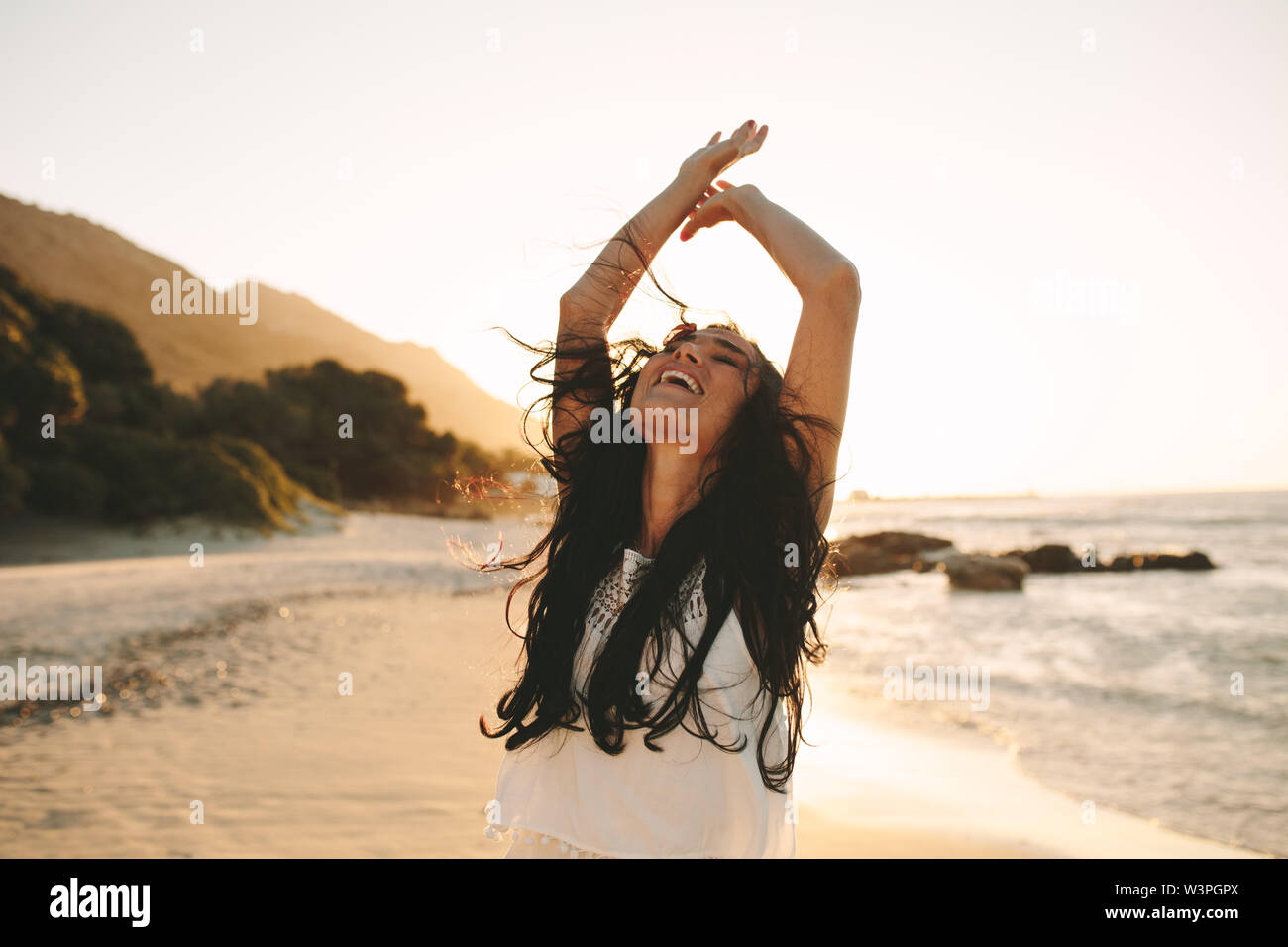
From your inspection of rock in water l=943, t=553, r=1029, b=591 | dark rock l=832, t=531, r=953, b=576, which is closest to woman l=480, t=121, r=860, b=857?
rock in water l=943, t=553, r=1029, b=591

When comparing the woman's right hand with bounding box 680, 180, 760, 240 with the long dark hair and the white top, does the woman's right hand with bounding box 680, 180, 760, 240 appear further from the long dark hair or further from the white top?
the white top

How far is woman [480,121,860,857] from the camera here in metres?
1.70

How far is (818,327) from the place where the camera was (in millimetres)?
1876

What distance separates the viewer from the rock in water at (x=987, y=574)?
19562mm

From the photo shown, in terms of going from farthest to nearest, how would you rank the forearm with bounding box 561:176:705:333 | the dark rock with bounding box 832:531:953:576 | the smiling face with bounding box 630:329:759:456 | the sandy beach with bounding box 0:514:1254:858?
the dark rock with bounding box 832:531:953:576
the sandy beach with bounding box 0:514:1254:858
the forearm with bounding box 561:176:705:333
the smiling face with bounding box 630:329:759:456

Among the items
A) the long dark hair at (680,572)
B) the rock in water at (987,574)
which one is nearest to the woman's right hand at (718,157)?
the long dark hair at (680,572)

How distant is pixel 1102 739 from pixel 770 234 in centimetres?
761

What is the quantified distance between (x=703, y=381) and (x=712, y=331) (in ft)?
0.60

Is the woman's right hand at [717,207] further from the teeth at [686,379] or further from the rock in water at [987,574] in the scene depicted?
the rock in water at [987,574]

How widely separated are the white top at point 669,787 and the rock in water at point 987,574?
19397 mm

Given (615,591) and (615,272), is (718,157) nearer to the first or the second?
(615,272)

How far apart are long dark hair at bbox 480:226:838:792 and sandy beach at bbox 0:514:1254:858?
13.0 inches

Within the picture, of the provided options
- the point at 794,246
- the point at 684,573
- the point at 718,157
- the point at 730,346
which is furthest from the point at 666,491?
the point at 718,157
